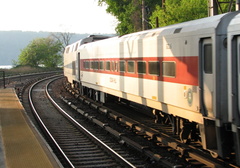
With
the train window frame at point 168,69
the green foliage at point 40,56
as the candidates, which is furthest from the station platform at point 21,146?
the green foliage at point 40,56

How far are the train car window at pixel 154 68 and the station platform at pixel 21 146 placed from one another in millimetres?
3757

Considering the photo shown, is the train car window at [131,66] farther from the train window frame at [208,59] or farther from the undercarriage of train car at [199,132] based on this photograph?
the train window frame at [208,59]

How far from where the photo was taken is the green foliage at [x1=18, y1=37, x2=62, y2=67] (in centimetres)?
7539

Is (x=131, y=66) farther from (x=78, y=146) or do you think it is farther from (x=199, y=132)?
(x=199, y=132)

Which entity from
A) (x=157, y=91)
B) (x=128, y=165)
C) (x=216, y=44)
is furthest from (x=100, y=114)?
(x=216, y=44)

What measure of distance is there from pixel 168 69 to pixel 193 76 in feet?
5.07

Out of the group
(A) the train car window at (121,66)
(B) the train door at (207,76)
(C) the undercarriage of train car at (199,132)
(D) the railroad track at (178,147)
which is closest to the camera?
(C) the undercarriage of train car at (199,132)

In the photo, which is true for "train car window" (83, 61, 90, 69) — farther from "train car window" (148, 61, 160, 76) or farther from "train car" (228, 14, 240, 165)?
"train car" (228, 14, 240, 165)

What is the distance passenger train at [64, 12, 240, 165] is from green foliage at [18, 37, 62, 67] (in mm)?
62334

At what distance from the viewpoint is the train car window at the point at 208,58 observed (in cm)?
831

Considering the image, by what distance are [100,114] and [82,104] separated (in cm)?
454

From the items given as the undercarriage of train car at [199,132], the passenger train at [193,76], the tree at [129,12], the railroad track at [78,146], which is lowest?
the railroad track at [78,146]

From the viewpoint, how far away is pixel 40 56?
7612cm

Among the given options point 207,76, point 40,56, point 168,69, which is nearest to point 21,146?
point 168,69
